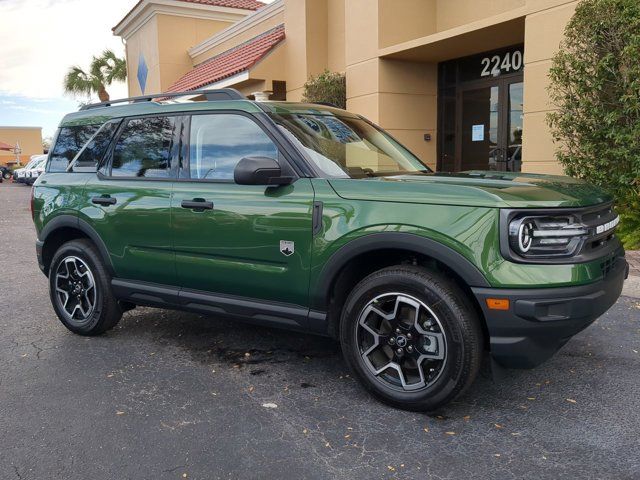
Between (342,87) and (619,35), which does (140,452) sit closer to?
(619,35)

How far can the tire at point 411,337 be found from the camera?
124 inches

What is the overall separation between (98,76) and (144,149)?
97.6ft

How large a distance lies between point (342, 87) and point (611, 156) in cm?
657

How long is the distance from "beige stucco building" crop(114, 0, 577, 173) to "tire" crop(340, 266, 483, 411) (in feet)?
19.7

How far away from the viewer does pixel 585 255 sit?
10.1ft

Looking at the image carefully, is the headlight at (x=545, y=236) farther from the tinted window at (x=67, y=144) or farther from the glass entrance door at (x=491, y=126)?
the glass entrance door at (x=491, y=126)

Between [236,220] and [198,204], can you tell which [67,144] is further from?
[236,220]

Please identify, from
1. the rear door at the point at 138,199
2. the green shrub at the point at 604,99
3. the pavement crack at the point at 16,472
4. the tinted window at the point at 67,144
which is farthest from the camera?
the green shrub at the point at 604,99

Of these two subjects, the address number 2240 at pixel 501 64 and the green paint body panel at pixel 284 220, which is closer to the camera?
the green paint body panel at pixel 284 220

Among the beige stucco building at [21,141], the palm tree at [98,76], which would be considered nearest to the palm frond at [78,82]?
the palm tree at [98,76]

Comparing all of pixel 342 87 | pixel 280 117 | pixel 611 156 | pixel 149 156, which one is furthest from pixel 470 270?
pixel 342 87

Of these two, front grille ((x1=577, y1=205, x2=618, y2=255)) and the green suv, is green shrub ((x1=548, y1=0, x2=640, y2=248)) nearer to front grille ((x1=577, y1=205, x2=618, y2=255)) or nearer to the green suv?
the green suv

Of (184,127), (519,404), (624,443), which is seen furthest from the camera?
(184,127)

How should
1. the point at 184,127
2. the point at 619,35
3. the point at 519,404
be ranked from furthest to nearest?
1. the point at 619,35
2. the point at 184,127
3. the point at 519,404
